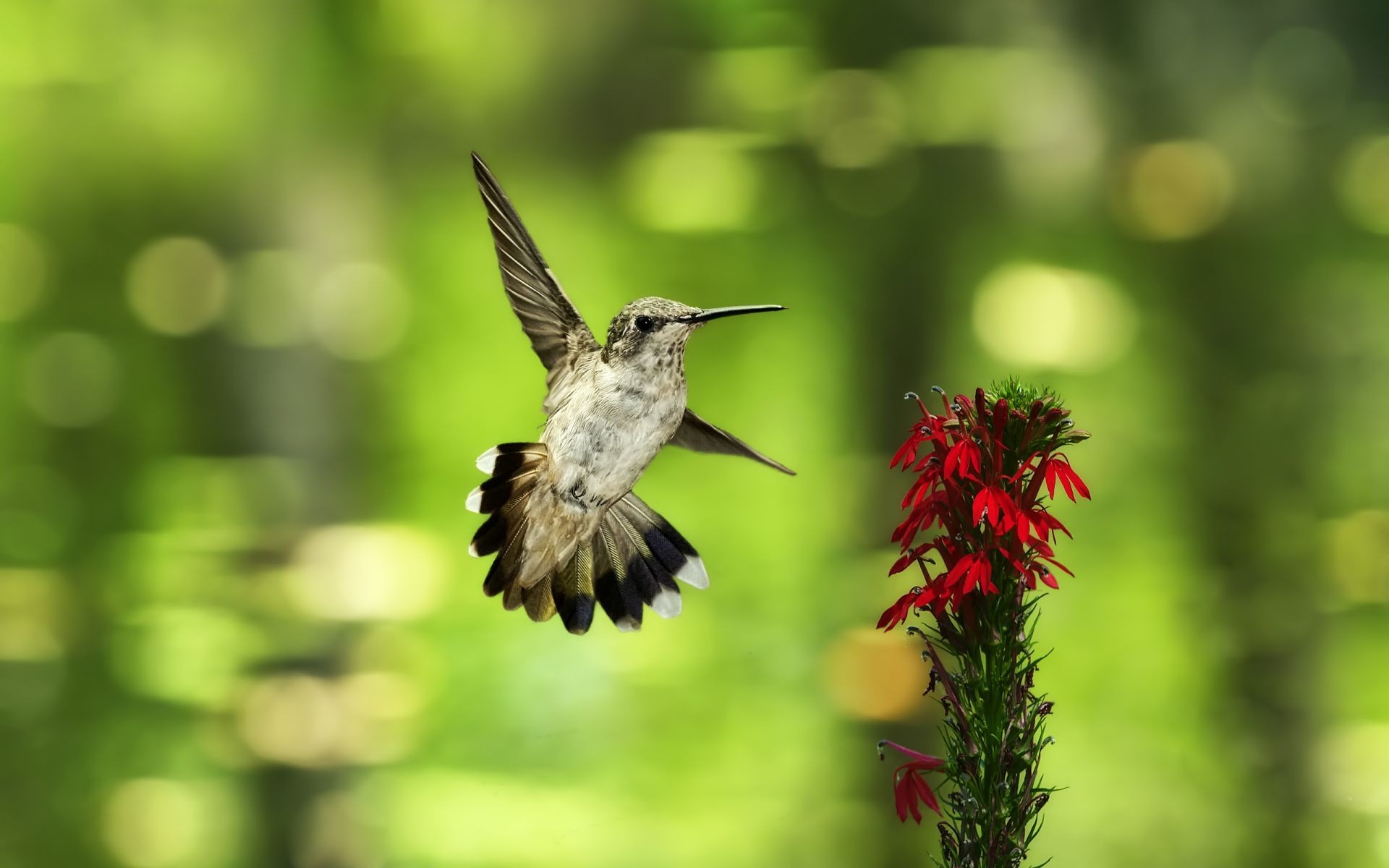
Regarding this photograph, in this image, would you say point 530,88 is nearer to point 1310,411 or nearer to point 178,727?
point 178,727

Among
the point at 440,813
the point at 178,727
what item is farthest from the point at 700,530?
the point at 178,727

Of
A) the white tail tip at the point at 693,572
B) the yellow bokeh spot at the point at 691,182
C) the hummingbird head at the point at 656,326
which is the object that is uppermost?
the yellow bokeh spot at the point at 691,182

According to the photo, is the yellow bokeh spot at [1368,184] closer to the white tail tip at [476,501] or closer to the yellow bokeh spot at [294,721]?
the white tail tip at [476,501]

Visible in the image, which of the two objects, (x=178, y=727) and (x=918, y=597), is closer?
(x=918, y=597)

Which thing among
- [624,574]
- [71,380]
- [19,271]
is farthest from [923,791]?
[19,271]

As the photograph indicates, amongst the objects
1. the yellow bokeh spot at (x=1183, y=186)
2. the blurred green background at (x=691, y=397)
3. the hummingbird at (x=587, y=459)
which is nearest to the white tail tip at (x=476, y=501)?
the hummingbird at (x=587, y=459)

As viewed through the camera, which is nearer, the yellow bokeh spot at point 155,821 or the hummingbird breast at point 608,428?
the hummingbird breast at point 608,428
